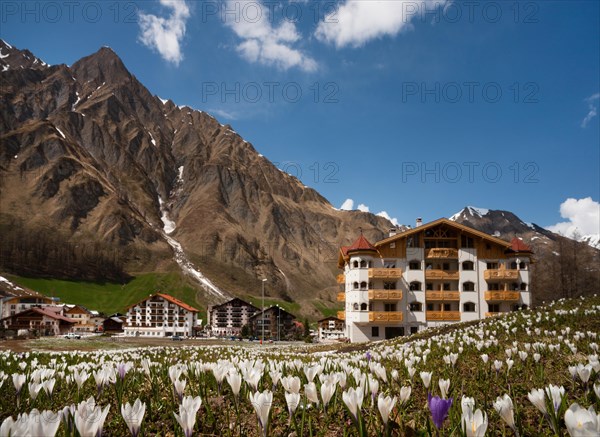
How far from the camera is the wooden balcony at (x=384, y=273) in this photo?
175 feet

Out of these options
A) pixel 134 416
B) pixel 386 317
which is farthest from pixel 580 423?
pixel 386 317

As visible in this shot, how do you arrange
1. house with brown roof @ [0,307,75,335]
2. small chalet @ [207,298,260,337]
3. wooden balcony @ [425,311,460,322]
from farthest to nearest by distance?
1. small chalet @ [207,298,260,337]
2. house with brown roof @ [0,307,75,335]
3. wooden balcony @ [425,311,460,322]

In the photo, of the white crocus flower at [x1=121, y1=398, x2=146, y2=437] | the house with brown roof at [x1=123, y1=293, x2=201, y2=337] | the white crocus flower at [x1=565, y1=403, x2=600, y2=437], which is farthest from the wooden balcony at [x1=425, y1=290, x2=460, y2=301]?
the house with brown roof at [x1=123, y1=293, x2=201, y2=337]

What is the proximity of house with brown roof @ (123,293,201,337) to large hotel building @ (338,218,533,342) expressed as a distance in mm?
88701

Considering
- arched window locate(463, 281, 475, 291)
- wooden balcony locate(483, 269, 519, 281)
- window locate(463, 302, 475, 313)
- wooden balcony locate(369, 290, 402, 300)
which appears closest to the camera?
wooden balcony locate(369, 290, 402, 300)

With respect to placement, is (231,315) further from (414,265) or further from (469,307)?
(469,307)

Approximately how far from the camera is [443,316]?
5438cm

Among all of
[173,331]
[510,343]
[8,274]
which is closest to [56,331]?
[173,331]

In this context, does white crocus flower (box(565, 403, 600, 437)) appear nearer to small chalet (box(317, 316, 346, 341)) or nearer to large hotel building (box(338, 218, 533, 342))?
large hotel building (box(338, 218, 533, 342))

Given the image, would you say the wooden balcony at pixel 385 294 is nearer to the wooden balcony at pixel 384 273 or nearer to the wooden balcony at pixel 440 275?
the wooden balcony at pixel 384 273

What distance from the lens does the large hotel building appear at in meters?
53.9

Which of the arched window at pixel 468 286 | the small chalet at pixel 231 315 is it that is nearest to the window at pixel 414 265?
the arched window at pixel 468 286

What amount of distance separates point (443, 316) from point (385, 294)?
25.7 ft

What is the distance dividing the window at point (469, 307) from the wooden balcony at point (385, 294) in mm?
8594
